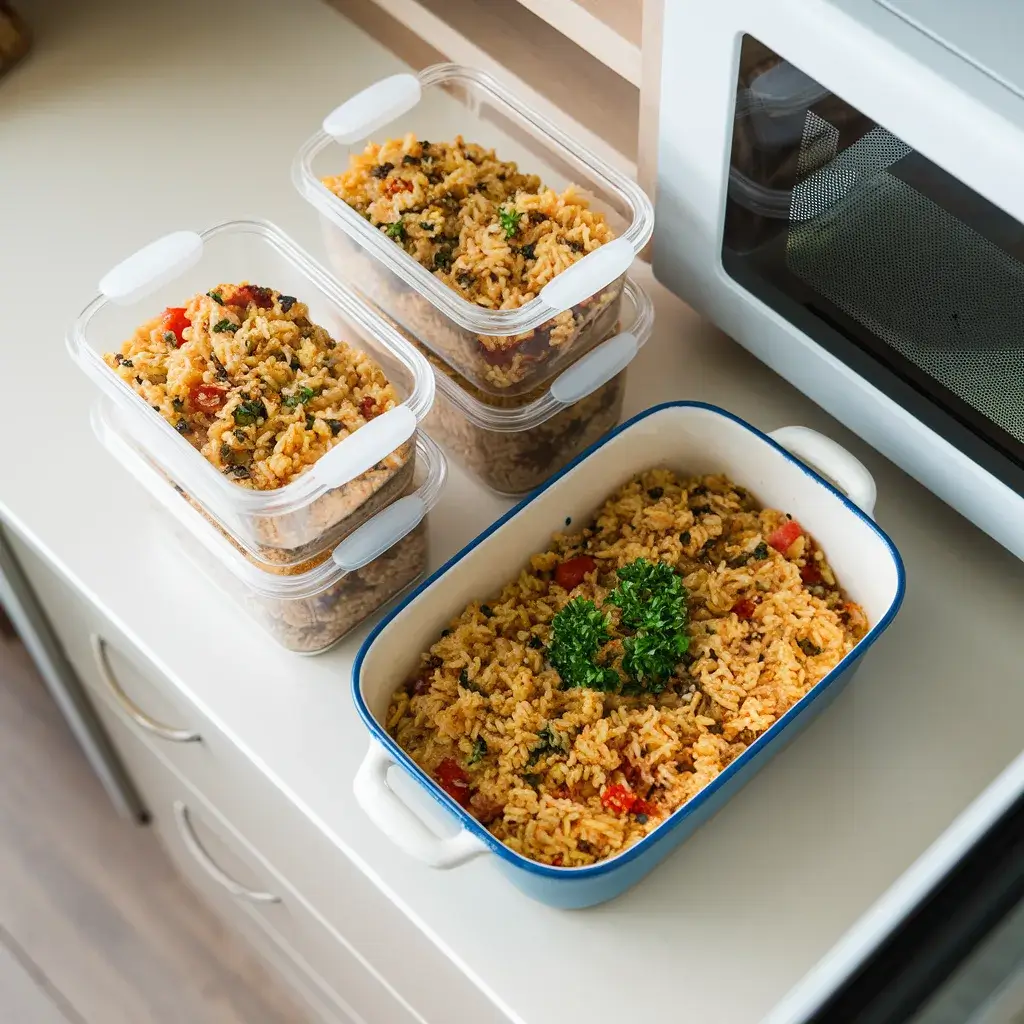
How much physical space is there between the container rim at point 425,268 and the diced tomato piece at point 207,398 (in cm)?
14

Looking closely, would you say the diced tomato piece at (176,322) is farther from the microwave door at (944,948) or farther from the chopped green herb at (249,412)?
the microwave door at (944,948)

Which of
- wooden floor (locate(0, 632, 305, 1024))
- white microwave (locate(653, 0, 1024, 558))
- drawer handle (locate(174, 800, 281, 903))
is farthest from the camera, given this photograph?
wooden floor (locate(0, 632, 305, 1024))

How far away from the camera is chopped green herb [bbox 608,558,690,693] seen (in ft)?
2.70

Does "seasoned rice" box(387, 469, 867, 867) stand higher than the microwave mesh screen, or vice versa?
the microwave mesh screen

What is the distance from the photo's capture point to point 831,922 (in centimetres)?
80

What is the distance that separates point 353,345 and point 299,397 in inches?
4.9

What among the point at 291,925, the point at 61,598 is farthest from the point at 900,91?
the point at 291,925

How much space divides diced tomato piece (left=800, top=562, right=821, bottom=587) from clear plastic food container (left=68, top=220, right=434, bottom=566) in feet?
0.87

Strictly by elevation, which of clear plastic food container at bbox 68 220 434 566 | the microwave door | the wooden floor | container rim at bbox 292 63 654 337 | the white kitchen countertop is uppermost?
container rim at bbox 292 63 654 337

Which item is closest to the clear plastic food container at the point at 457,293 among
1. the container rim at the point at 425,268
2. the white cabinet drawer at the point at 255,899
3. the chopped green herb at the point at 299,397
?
the container rim at the point at 425,268

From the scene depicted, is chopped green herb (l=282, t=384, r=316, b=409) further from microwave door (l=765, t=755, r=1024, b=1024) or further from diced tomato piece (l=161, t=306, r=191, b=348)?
microwave door (l=765, t=755, r=1024, b=1024)

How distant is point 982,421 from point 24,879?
49.8 inches

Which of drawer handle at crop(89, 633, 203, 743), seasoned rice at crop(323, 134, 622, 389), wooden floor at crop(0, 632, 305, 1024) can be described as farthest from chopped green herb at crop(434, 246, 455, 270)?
→ wooden floor at crop(0, 632, 305, 1024)

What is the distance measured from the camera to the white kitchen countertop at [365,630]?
0.79 meters
